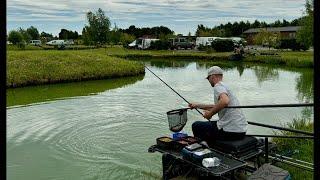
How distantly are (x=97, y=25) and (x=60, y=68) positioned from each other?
32.4 metres

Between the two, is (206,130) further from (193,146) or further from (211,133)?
(193,146)

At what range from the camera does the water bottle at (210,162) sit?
564 cm

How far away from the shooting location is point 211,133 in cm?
656

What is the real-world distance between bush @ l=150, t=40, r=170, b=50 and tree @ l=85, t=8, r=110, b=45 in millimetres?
6884

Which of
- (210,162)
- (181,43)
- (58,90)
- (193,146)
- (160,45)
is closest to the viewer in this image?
(210,162)

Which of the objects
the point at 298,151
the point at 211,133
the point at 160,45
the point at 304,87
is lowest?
the point at 304,87

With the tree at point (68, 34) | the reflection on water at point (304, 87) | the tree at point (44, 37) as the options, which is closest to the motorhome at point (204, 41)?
the reflection on water at point (304, 87)

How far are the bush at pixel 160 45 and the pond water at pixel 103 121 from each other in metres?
36.2

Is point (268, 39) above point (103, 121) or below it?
above

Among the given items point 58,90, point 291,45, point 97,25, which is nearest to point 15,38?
point 97,25

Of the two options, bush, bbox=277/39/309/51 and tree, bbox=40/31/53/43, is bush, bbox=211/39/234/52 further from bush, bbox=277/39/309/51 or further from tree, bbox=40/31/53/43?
tree, bbox=40/31/53/43

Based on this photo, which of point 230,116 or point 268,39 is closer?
point 230,116

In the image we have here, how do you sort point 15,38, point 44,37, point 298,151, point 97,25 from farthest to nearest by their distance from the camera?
point 44,37
point 15,38
point 97,25
point 298,151

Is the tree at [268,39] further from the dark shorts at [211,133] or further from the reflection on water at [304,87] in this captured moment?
the dark shorts at [211,133]
